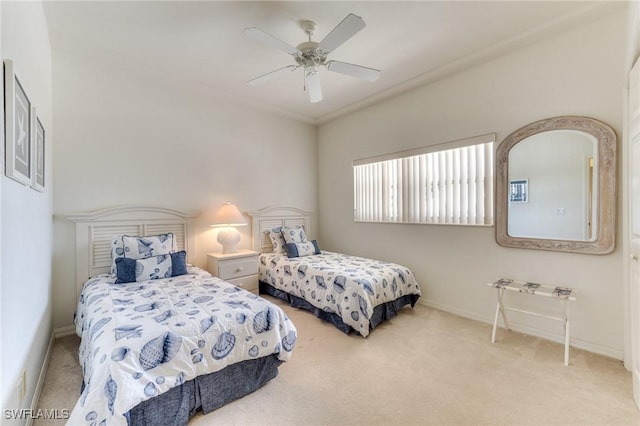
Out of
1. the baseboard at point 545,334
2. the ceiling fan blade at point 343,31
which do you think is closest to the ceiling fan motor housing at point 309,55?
the ceiling fan blade at point 343,31

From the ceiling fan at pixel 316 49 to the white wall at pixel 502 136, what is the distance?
1.31 m

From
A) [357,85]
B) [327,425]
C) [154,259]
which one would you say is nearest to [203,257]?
[154,259]

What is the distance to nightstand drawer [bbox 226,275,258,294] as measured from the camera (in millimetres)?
3489

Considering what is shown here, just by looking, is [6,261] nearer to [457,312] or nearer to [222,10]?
[222,10]

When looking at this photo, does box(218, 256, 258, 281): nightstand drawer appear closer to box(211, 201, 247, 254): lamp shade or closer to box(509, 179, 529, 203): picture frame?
box(211, 201, 247, 254): lamp shade

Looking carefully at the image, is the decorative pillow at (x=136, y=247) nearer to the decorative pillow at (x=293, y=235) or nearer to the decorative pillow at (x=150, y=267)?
the decorative pillow at (x=150, y=267)

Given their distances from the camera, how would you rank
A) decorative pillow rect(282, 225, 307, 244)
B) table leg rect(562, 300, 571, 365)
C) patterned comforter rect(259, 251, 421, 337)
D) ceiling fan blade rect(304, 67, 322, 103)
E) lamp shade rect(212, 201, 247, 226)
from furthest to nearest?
1. decorative pillow rect(282, 225, 307, 244)
2. lamp shade rect(212, 201, 247, 226)
3. patterned comforter rect(259, 251, 421, 337)
4. ceiling fan blade rect(304, 67, 322, 103)
5. table leg rect(562, 300, 571, 365)

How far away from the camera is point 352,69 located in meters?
2.40

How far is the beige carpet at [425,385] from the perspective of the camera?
Answer: 164cm

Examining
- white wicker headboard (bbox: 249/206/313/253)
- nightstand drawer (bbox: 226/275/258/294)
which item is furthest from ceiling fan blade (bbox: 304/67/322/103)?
nightstand drawer (bbox: 226/275/258/294)

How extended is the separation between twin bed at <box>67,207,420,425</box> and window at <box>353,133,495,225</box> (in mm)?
910

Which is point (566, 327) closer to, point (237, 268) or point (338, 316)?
point (338, 316)

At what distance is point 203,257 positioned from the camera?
3.62m

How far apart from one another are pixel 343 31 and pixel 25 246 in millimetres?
2436
